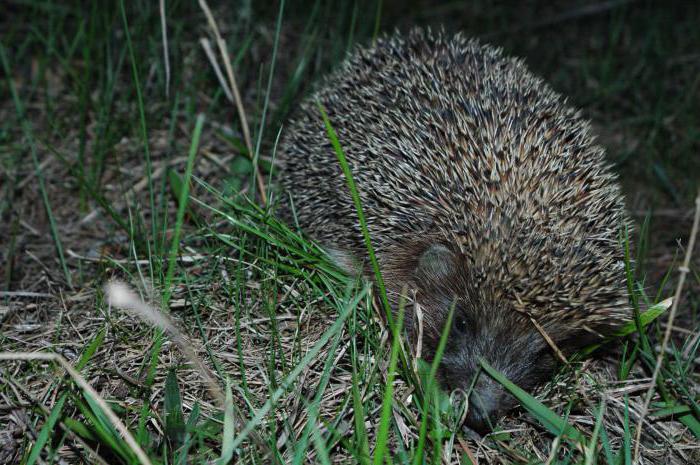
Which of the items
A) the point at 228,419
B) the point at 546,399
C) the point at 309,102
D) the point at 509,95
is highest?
the point at 509,95

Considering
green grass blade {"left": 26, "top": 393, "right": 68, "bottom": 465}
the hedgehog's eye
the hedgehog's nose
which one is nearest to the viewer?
green grass blade {"left": 26, "top": 393, "right": 68, "bottom": 465}

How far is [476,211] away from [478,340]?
70cm

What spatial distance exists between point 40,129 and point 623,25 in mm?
6539

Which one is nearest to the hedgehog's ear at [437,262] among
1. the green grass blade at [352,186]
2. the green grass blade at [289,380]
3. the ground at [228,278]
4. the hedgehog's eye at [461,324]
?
the hedgehog's eye at [461,324]

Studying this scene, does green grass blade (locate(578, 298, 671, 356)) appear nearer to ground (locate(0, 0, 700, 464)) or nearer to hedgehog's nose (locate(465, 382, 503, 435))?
ground (locate(0, 0, 700, 464))

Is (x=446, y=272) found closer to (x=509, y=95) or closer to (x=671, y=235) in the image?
(x=509, y=95)

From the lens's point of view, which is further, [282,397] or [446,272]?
[446,272]

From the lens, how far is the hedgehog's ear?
388cm

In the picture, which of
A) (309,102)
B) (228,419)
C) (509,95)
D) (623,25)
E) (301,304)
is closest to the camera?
(228,419)

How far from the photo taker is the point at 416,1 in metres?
8.37

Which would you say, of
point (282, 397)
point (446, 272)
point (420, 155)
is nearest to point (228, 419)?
point (282, 397)

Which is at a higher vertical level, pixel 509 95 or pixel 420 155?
pixel 509 95

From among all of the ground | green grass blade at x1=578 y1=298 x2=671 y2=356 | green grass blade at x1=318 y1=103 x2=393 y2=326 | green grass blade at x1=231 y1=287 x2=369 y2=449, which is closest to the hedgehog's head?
the ground

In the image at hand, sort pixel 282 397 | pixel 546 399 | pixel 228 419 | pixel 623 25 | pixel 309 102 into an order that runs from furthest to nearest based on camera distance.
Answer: pixel 623 25 → pixel 309 102 → pixel 546 399 → pixel 282 397 → pixel 228 419
